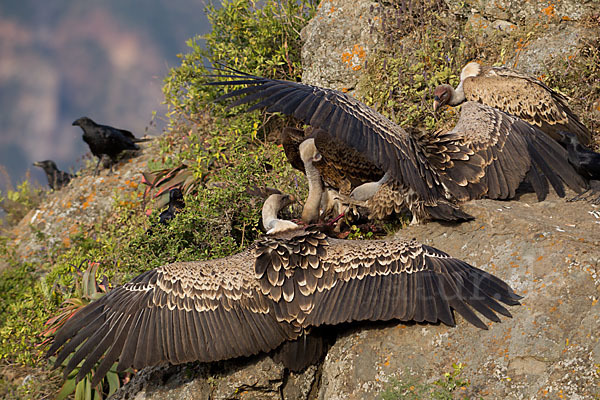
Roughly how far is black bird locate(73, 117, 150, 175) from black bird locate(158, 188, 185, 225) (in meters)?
2.42

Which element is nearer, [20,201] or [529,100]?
[529,100]

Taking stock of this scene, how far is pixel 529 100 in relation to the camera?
5.83 metres

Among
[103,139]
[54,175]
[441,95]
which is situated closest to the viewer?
[441,95]

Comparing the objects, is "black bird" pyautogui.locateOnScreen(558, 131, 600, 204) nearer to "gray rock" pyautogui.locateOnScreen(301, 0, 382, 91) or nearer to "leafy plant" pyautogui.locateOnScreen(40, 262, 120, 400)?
"gray rock" pyautogui.locateOnScreen(301, 0, 382, 91)

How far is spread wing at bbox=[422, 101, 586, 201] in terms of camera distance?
488 centimetres

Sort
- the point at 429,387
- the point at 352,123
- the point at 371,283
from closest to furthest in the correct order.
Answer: the point at 429,387 < the point at 371,283 < the point at 352,123

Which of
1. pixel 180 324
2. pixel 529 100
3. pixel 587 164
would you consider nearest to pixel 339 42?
pixel 529 100

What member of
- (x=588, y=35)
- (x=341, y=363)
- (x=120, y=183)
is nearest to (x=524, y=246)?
(x=341, y=363)

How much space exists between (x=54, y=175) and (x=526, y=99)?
312 inches

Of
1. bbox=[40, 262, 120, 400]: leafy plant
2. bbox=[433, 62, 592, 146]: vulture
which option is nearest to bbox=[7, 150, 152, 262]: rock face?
bbox=[40, 262, 120, 400]: leafy plant

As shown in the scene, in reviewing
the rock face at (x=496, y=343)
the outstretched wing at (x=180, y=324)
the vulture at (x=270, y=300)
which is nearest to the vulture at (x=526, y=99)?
the rock face at (x=496, y=343)

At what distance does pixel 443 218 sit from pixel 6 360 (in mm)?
5066

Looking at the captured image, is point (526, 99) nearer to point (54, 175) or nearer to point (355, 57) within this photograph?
point (355, 57)

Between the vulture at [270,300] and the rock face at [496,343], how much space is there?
19cm
